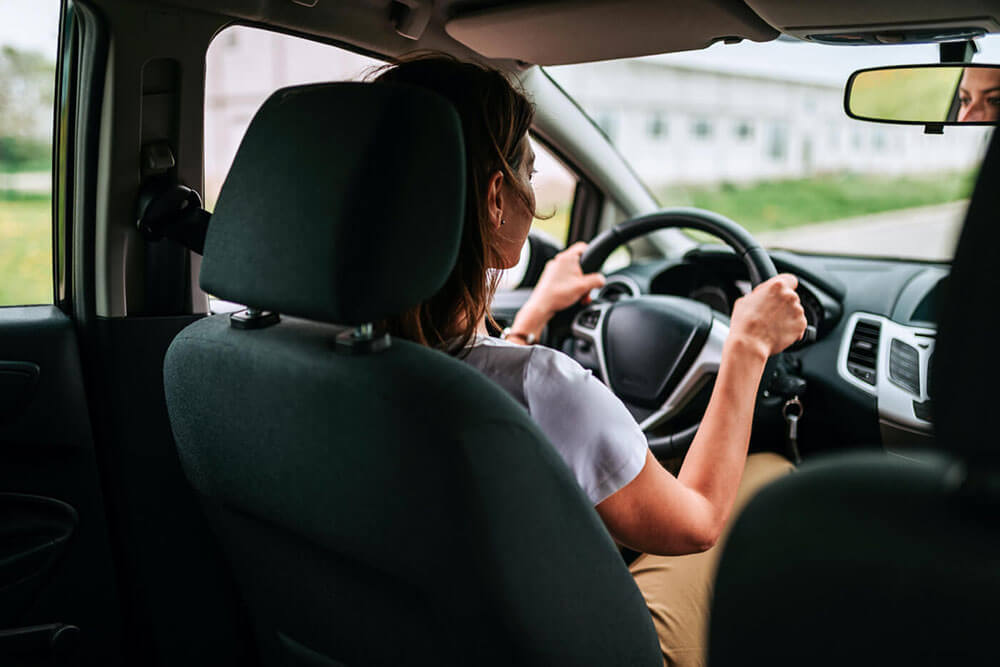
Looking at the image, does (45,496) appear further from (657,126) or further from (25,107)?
(657,126)

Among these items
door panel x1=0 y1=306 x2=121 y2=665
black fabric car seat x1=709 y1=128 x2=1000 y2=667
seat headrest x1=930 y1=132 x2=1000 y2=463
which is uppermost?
seat headrest x1=930 y1=132 x2=1000 y2=463

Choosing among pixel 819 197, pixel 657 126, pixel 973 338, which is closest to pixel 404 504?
pixel 973 338

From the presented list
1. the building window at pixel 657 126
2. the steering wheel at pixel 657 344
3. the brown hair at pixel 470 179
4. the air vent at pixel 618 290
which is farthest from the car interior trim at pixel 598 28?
the building window at pixel 657 126

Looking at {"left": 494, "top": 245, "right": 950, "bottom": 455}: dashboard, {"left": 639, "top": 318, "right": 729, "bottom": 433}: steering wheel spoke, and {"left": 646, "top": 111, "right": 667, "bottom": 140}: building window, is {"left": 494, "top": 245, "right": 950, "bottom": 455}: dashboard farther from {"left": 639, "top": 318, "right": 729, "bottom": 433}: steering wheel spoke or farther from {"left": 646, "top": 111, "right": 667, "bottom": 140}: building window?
{"left": 646, "top": 111, "right": 667, "bottom": 140}: building window

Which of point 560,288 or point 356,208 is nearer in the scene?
point 356,208

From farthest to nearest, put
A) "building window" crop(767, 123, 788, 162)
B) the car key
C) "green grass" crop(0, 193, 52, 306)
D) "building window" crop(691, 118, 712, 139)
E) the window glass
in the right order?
"building window" crop(691, 118, 712, 139)
"building window" crop(767, 123, 788, 162)
the window glass
the car key
"green grass" crop(0, 193, 52, 306)

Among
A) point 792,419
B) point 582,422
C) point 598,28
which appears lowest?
point 792,419

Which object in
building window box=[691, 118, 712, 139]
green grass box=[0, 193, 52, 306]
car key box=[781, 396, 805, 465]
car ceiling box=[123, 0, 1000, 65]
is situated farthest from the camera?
building window box=[691, 118, 712, 139]

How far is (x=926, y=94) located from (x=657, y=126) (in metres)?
9.78

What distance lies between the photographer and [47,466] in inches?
79.1

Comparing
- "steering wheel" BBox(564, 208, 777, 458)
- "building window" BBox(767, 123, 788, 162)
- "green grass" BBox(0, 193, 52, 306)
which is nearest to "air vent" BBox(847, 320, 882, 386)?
"steering wheel" BBox(564, 208, 777, 458)

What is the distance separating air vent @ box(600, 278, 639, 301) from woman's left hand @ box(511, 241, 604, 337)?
9.3 inches

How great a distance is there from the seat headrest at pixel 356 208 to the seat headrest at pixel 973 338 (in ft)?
1.92

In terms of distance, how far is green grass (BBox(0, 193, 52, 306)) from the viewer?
209 centimetres
